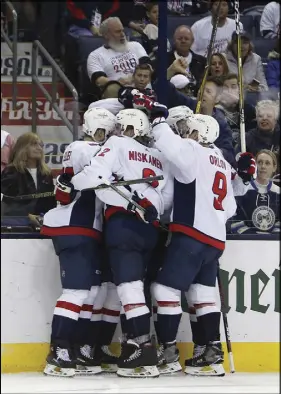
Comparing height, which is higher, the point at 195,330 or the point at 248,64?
the point at 248,64

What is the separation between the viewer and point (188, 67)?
7.11 metres

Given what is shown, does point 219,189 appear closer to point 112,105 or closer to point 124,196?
point 124,196

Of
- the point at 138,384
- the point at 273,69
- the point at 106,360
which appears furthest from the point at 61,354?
the point at 273,69

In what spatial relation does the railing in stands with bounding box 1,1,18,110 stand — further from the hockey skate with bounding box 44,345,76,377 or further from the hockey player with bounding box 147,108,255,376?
the hockey skate with bounding box 44,345,76,377

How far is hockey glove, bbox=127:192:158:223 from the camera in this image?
562 cm

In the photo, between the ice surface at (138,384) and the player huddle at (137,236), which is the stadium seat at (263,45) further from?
the ice surface at (138,384)

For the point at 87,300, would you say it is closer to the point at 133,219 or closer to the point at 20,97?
the point at 133,219

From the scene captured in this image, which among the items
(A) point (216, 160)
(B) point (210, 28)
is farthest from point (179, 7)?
(A) point (216, 160)

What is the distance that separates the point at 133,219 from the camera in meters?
5.74

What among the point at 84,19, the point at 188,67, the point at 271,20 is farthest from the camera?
the point at 84,19

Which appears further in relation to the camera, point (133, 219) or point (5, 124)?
point (5, 124)

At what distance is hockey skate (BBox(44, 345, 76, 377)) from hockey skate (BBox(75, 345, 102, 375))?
84 millimetres

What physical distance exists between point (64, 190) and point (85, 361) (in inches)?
33.5

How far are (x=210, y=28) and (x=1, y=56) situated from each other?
1.51 meters
